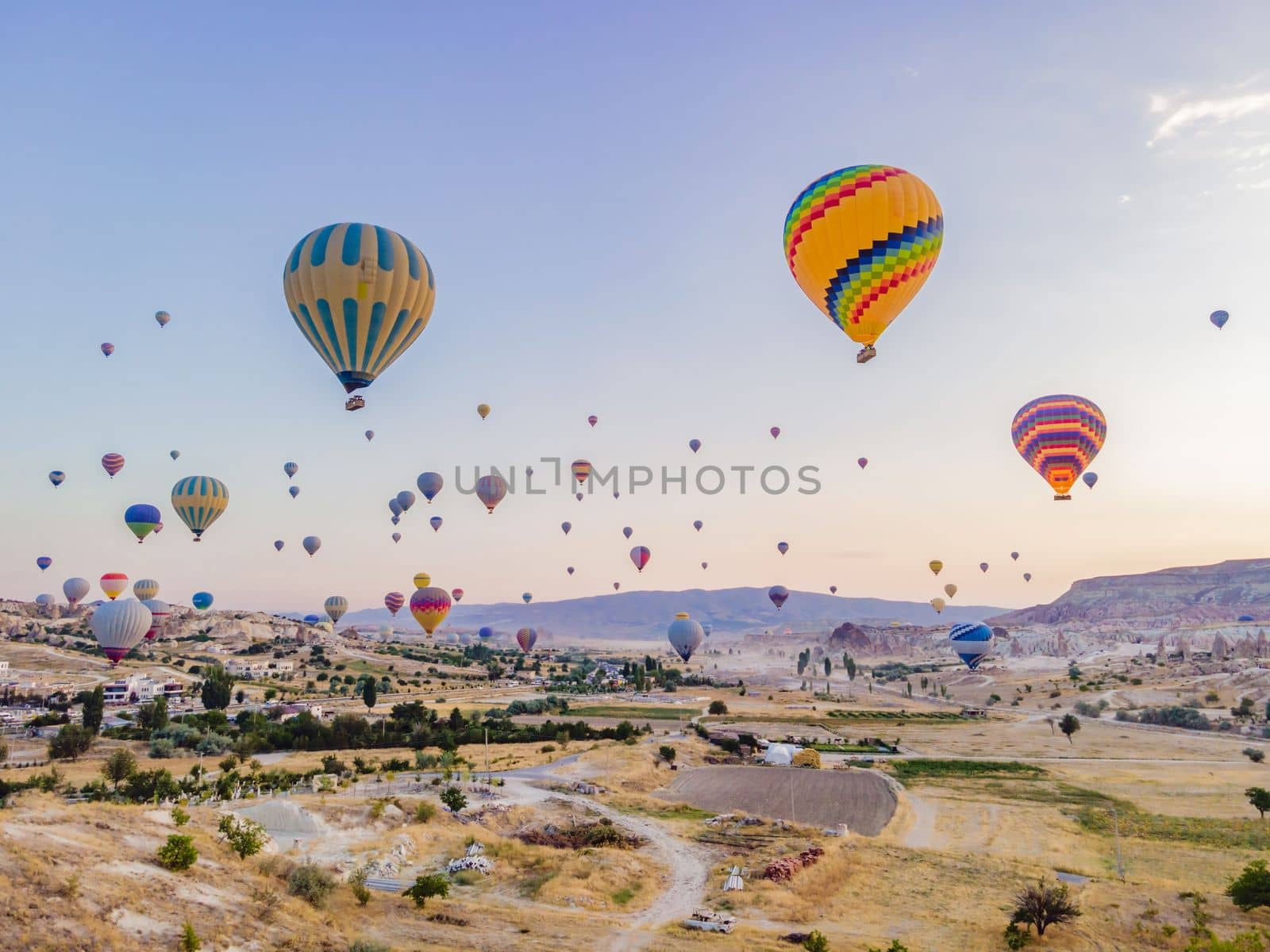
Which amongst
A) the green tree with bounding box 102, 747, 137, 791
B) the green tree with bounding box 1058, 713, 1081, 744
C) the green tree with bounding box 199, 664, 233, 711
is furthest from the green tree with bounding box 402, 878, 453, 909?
the green tree with bounding box 1058, 713, 1081, 744

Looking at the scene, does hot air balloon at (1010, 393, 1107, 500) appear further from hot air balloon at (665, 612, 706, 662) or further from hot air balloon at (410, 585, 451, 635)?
hot air balloon at (410, 585, 451, 635)

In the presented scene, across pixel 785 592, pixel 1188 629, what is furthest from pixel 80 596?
pixel 1188 629

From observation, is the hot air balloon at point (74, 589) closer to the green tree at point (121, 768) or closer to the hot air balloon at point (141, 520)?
the hot air balloon at point (141, 520)

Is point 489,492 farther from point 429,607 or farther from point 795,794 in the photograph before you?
point 795,794

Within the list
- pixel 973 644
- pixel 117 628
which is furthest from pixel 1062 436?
pixel 117 628

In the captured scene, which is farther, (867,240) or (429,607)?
(429,607)
